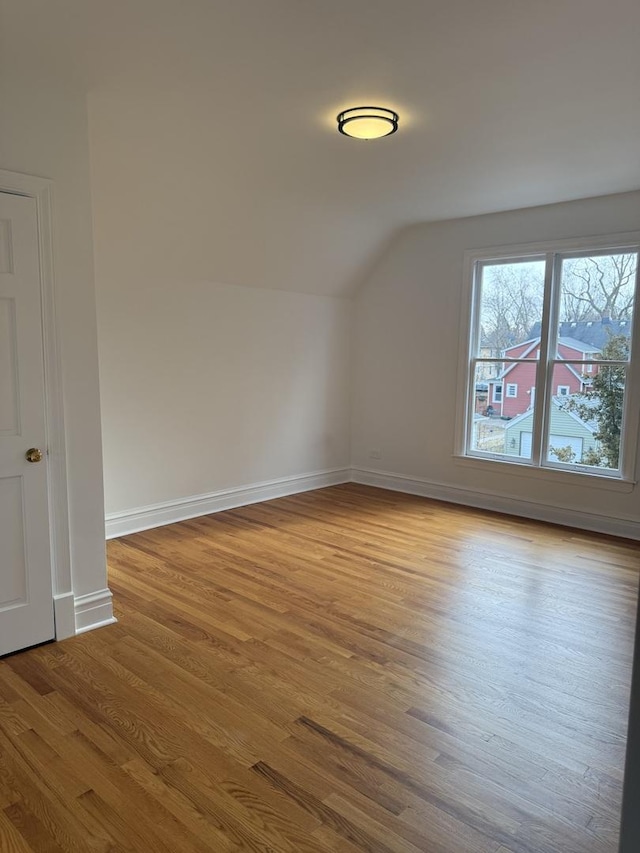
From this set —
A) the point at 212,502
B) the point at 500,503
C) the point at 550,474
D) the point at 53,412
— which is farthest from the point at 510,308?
the point at 53,412

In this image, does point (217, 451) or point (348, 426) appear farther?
point (348, 426)

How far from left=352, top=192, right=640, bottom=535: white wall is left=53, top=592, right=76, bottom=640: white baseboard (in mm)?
3800

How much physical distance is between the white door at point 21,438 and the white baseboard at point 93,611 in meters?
0.17

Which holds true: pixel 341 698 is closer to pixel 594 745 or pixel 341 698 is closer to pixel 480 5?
pixel 594 745

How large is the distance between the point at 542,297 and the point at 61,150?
3919 mm

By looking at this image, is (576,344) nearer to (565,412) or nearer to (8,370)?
(565,412)

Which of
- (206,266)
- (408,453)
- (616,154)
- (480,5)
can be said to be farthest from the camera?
(408,453)

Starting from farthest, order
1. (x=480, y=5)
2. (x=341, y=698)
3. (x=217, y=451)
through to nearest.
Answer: (x=217, y=451)
(x=341, y=698)
(x=480, y=5)

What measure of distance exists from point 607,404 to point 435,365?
1.63 m

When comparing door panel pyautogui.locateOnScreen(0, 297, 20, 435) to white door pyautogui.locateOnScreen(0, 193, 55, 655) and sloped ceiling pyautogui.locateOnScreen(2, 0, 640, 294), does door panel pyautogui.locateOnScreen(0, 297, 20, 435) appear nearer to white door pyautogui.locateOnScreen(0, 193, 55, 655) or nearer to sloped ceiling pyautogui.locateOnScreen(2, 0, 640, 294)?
white door pyautogui.locateOnScreen(0, 193, 55, 655)

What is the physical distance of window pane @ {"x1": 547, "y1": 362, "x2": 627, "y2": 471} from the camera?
4711 mm

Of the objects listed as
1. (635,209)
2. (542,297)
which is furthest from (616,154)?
(542,297)

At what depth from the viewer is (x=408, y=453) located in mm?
6055

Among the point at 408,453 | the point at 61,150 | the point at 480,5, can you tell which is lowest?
the point at 408,453
